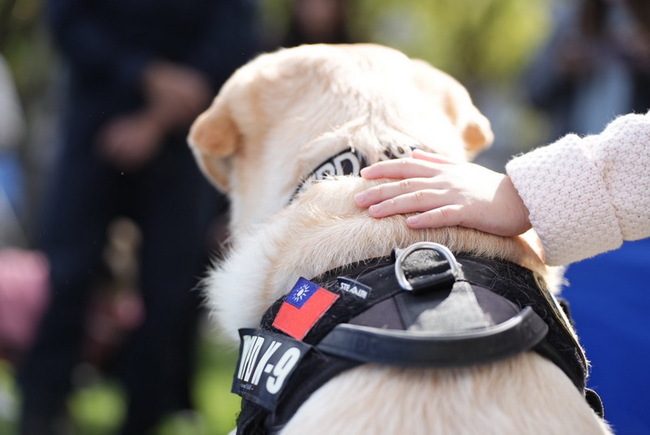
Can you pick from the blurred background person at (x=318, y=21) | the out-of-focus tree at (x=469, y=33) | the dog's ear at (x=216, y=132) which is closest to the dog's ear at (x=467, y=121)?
the dog's ear at (x=216, y=132)

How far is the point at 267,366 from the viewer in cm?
115

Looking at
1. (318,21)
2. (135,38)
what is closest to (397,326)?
(135,38)

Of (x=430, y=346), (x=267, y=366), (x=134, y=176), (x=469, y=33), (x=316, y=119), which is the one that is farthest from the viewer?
(x=469, y=33)

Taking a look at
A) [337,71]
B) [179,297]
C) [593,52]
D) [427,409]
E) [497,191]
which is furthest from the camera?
[593,52]

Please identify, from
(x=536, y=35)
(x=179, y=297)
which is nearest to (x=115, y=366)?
(x=179, y=297)

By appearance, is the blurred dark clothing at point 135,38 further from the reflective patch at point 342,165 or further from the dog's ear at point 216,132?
the reflective patch at point 342,165

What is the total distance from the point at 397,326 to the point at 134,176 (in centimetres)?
194

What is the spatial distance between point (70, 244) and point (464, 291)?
75.4 inches

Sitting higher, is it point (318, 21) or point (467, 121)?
point (467, 121)

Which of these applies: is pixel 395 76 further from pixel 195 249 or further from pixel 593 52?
pixel 593 52

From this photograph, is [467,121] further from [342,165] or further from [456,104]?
[342,165]

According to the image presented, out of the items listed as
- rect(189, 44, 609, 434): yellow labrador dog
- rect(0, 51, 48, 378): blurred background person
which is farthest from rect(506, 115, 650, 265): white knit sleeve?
rect(0, 51, 48, 378): blurred background person

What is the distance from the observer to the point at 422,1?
8.67m

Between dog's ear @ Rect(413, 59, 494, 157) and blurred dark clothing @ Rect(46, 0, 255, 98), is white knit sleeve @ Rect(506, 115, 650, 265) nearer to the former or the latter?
dog's ear @ Rect(413, 59, 494, 157)
